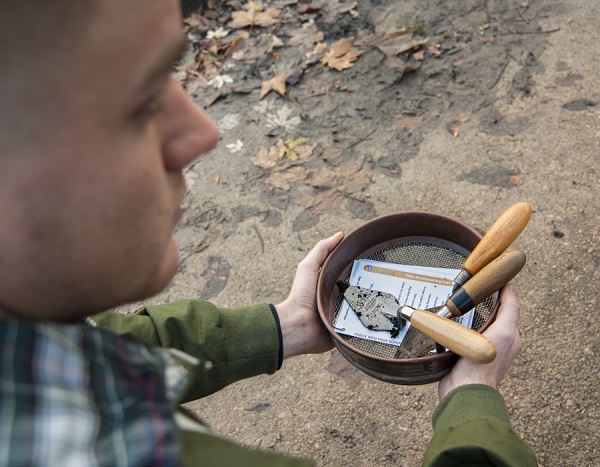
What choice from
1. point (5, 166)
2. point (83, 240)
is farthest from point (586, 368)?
point (5, 166)

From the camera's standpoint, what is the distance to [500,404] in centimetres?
157

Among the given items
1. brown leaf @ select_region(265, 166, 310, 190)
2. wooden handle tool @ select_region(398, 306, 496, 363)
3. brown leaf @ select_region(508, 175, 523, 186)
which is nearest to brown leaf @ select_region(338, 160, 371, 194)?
brown leaf @ select_region(265, 166, 310, 190)

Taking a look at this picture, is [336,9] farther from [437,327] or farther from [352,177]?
[437,327]

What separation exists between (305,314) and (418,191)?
122 cm

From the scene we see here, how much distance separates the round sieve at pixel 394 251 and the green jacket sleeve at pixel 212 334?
0.21 metres

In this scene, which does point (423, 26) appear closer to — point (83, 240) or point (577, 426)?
point (577, 426)

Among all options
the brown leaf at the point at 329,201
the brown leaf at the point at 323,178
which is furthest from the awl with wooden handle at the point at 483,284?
the brown leaf at the point at 323,178

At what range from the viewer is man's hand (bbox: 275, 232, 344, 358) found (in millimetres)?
1962

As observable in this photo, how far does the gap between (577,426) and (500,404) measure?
744mm

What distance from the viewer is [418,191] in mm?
2969

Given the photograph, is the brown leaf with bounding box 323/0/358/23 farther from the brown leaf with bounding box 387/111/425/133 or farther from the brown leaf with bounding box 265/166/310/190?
the brown leaf with bounding box 265/166/310/190

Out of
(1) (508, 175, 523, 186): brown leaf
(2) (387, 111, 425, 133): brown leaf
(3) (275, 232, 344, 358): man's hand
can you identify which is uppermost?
(3) (275, 232, 344, 358): man's hand

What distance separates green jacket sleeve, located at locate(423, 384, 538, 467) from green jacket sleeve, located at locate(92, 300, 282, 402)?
572mm

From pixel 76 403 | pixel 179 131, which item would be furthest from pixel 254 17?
pixel 76 403
